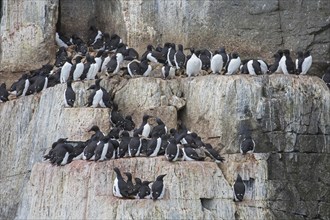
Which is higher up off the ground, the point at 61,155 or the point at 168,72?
the point at 168,72

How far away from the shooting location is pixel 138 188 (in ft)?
112

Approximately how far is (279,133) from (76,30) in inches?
378

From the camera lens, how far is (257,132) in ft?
121

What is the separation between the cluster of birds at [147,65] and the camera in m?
38.2

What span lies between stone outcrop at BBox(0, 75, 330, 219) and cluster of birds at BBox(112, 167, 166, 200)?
30 centimetres

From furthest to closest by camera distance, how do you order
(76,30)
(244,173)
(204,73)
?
(76,30) → (204,73) → (244,173)

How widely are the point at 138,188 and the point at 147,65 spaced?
5.38 m

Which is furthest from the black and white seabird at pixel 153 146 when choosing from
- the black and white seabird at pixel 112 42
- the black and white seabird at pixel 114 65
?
the black and white seabird at pixel 112 42

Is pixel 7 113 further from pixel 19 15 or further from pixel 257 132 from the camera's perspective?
pixel 257 132

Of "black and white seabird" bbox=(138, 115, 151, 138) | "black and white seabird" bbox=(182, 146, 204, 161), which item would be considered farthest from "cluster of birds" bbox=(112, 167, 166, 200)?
"black and white seabird" bbox=(138, 115, 151, 138)

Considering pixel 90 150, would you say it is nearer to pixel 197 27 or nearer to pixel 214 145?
pixel 214 145

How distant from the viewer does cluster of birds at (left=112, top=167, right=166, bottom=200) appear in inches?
1325

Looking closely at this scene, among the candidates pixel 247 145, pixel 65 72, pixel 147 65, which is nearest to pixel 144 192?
pixel 247 145

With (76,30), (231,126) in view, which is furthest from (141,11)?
(231,126)
